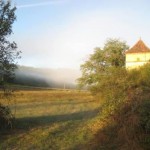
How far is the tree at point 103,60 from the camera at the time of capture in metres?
84.5

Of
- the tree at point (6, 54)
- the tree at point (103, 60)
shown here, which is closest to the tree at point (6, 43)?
the tree at point (6, 54)

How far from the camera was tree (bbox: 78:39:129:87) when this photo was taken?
84.5 m

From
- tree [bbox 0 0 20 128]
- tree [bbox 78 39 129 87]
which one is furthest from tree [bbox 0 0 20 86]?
tree [bbox 78 39 129 87]

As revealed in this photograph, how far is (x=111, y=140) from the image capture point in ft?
68.3

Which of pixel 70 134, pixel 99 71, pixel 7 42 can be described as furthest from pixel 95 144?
pixel 99 71

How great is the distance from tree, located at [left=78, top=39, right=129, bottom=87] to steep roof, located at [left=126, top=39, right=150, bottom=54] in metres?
1.86

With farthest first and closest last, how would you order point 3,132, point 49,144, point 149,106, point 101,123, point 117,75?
point 117,75
point 3,132
point 101,123
point 49,144
point 149,106

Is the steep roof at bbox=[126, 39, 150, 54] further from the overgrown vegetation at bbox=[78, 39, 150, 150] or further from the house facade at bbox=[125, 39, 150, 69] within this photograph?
the overgrown vegetation at bbox=[78, 39, 150, 150]

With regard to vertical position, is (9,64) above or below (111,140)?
above

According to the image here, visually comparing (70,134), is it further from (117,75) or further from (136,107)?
(117,75)

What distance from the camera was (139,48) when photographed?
85188 mm

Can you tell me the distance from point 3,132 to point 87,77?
60.0 m

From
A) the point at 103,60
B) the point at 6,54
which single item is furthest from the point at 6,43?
the point at 103,60

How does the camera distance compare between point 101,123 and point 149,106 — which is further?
point 101,123
